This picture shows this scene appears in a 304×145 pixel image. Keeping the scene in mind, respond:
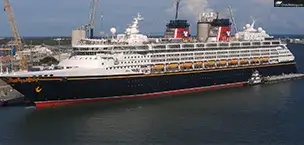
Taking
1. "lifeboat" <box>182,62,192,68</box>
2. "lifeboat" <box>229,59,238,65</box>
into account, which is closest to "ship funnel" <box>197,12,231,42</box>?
"lifeboat" <box>229,59,238,65</box>

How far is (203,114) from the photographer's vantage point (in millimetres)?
41406

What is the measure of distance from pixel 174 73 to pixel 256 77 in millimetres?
13617

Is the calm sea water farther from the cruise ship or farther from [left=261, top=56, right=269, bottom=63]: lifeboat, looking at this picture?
[left=261, top=56, right=269, bottom=63]: lifeboat

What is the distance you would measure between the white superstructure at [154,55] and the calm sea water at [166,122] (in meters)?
3.50

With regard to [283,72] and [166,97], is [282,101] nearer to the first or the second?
[166,97]

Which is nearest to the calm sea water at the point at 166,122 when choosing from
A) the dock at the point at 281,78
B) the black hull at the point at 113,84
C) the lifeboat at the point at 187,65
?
the black hull at the point at 113,84

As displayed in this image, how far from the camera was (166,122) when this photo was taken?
38.5m

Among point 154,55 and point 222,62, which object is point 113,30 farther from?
point 222,62

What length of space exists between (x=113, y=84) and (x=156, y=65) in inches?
252

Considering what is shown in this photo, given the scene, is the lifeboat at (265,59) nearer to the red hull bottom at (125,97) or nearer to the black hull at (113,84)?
the black hull at (113,84)

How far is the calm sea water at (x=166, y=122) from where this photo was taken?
32969 millimetres

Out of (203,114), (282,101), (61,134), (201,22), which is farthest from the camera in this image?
(201,22)

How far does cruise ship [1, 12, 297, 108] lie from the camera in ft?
147

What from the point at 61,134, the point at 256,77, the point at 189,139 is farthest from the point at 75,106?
the point at 256,77
